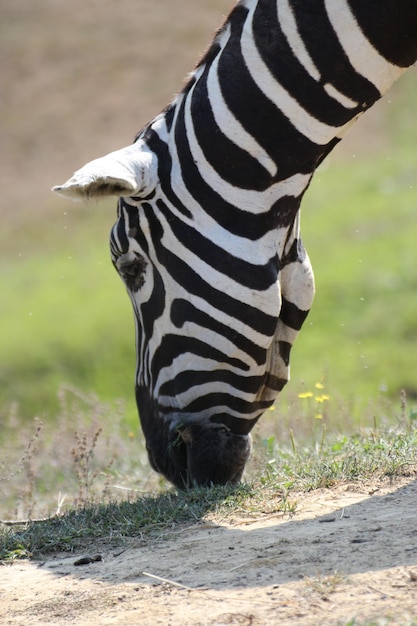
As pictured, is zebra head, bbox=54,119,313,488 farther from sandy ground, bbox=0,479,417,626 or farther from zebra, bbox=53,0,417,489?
sandy ground, bbox=0,479,417,626

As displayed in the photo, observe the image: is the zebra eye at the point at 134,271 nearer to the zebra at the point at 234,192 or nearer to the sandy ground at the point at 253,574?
the zebra at the point at 234,192

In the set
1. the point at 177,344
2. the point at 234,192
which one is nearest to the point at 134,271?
the point at 177,344

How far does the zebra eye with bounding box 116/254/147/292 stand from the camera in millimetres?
4949

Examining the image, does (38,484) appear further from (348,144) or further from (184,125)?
(348,144)

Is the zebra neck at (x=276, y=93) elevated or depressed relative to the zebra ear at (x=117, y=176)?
elevated

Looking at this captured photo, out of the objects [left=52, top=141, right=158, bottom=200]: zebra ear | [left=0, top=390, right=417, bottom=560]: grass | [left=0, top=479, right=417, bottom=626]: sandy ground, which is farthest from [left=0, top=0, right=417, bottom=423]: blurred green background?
[left=0, top=479, right=417, bottom=626]: sandy ground

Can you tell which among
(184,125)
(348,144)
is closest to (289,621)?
(184,125)

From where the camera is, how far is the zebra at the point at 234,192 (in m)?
4.62

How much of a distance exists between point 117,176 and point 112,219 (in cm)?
1852

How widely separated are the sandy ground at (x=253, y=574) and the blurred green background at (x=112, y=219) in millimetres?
2939

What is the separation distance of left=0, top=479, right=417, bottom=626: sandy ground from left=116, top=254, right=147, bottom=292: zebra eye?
4.31ft

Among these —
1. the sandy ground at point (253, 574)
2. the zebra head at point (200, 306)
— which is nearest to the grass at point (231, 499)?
the sandy ground at point (253, 574)

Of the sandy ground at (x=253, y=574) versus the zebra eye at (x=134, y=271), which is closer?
the sandy ground at (x=253, y=574)

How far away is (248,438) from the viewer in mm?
5008
